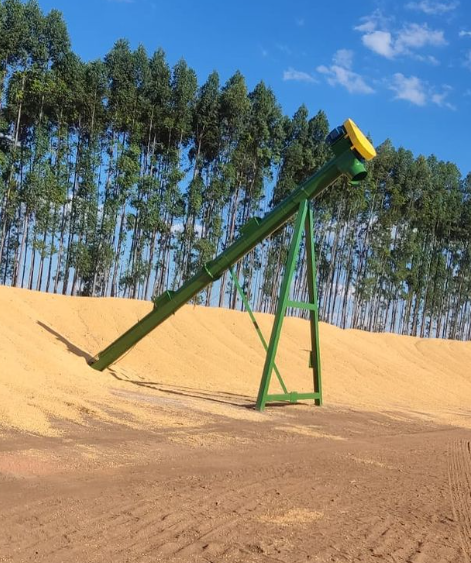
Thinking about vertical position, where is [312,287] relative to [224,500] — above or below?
above

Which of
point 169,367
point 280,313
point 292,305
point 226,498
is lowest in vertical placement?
point 169,367

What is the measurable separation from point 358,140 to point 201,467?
29.0 feet

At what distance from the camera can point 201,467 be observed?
7.04 m

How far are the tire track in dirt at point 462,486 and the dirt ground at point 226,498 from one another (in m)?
0.03

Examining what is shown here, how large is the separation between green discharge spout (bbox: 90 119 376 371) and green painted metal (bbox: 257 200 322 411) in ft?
1.56

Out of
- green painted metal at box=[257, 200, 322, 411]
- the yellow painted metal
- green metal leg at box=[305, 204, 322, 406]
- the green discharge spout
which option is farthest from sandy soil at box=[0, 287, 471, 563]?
the yellow painted metal

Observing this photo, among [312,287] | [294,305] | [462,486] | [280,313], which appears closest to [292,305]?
[294,305]

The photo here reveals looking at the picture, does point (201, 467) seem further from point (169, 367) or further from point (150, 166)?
point (150, 166)

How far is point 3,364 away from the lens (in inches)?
471

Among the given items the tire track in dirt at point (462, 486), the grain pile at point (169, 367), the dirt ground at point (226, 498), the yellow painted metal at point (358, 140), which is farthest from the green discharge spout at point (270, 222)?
the tire track in dirt at point (462, 486)

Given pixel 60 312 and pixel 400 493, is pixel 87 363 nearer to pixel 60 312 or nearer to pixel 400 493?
pixel 60 312

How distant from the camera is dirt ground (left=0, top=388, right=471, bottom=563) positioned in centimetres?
429

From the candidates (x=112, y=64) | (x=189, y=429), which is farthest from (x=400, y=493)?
(x=112, y=64)

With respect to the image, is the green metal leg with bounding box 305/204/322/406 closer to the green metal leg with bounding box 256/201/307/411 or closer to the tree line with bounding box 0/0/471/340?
the green metal leg with bounding box 256/201/307/411
